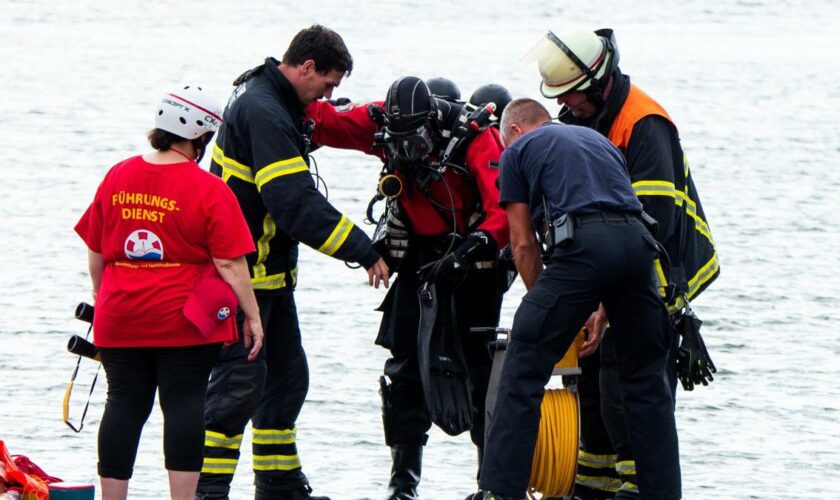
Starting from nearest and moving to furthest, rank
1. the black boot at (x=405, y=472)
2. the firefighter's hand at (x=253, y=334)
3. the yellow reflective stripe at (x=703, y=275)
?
the firefighter's hand at (x=253, y=334) → the yellow reflective stripe at (x=703, y=275) → the black boot at (x=405, y=472)

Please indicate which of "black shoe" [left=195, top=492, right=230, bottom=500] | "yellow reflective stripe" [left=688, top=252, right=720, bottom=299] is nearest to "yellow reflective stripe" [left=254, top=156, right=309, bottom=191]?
"black shoe" [left=195, top=492, right=230, bottom=500]

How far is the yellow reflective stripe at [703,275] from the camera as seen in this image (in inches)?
245

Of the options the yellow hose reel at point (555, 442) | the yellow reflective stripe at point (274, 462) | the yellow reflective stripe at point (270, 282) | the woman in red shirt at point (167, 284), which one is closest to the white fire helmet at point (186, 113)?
the woman in red shirt at point (167, 284)

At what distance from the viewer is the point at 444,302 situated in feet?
21.1

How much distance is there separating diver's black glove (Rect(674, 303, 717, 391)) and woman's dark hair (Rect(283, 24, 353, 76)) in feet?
5.44

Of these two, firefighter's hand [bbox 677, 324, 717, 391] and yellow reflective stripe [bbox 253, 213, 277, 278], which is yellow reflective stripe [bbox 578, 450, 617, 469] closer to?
firefighter's hand [bbox 677, 324, 717, 391]

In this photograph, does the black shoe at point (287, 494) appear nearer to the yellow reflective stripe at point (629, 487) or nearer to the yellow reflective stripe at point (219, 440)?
the yellow reflective stripe at point (219, 440)

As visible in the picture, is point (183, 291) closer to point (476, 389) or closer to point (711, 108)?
point (476, 389)

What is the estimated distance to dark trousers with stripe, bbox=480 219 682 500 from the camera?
5.50 meters

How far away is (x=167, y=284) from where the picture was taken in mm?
5348

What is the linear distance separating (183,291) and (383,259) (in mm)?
1247

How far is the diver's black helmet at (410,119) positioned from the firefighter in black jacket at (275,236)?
241 mm

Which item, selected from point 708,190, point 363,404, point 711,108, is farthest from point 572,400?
point 711,108

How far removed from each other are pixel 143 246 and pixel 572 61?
178cm
